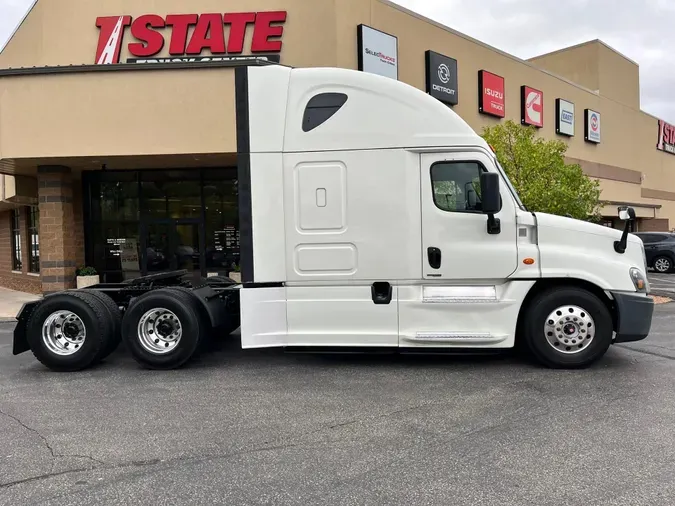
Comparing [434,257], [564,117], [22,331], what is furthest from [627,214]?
[564,117]

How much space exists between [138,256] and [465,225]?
42.2ft

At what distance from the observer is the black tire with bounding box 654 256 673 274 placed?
20155 mm

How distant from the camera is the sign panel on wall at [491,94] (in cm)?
1981

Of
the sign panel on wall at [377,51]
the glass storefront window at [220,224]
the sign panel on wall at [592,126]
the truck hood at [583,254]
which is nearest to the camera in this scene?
the truck hood at [583,254]

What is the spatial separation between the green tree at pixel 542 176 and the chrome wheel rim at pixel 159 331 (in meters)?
8.00

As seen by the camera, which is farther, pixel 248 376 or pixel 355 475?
pixel 248 376

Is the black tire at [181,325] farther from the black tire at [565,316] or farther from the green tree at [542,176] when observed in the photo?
the green tree at [542,176]

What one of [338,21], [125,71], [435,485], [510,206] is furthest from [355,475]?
[338,21]

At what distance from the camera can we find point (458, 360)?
6.56m

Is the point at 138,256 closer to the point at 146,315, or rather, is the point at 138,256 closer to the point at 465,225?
the point at 146,315

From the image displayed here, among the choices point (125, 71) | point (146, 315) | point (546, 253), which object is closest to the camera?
point (546, 253)

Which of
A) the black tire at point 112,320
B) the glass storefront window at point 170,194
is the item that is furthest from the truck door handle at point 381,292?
the glass storefront window at point 170,194

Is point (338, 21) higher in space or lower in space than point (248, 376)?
higher

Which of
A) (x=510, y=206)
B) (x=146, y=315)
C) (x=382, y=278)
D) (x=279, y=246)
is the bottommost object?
(x=146, y=315)
